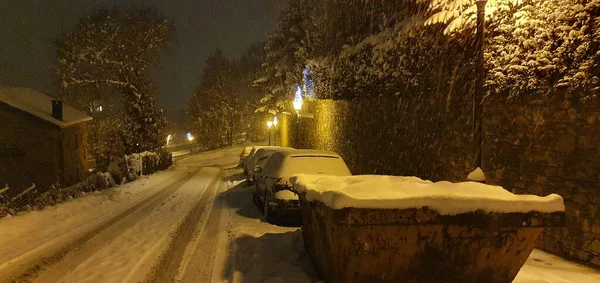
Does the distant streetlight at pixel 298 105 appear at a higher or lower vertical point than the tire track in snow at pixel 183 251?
higher

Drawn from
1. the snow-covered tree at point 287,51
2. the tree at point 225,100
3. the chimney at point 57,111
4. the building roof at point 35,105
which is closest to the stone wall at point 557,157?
the snow-covered tree at point 287,51

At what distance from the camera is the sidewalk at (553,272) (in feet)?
17.2

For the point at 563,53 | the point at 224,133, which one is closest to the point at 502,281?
the point at 563,53

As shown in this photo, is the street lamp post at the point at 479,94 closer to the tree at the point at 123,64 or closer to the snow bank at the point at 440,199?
the snow bank at the point at 440,199

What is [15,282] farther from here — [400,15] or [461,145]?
[400,15]

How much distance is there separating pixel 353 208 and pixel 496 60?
5036 millimetres

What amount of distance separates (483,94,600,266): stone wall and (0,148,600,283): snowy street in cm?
44

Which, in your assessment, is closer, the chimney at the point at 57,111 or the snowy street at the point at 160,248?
the snowy street at the point at 160,248

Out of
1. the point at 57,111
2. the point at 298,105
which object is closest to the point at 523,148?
the point at 298,105

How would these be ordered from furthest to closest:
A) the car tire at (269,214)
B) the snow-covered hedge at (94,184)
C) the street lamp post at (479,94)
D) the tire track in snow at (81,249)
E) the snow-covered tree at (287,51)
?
the snow-covered tree at (287,51) < the snow-covered hedge at (94,184) < the car tire at (269,214) < the street lamp post at (479,94) < the tire track in snow at (81,249)

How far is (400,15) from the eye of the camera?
1416cm

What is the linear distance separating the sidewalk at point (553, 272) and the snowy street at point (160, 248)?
0.01 meters

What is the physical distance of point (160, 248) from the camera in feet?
25.1

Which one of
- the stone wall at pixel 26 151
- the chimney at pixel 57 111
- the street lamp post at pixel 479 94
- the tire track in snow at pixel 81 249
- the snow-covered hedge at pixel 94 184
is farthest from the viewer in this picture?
the chimney at pixel 57 111
